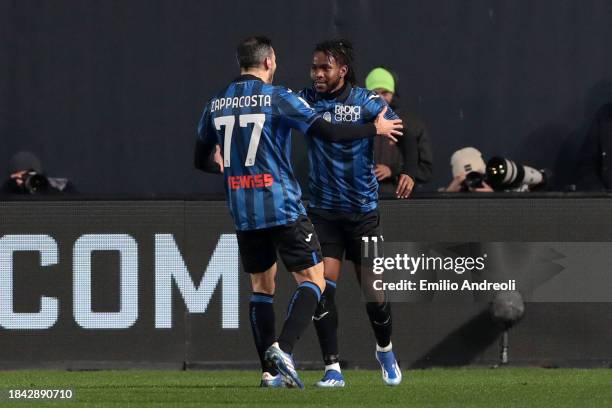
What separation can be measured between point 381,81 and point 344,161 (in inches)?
107

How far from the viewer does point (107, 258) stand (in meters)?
12.2

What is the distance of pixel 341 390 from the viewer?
31.8 ft

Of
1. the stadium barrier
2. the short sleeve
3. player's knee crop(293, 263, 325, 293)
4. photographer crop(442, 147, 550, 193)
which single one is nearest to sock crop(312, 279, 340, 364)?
player's knee crop(293, 263, 325, 293)

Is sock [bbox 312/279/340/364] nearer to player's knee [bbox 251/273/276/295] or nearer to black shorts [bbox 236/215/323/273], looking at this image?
player's knee [bbox 251/273/276/295]

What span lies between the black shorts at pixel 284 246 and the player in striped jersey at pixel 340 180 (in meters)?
0.75

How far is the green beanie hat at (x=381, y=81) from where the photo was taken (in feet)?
42.0

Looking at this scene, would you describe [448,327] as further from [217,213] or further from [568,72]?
[568,72]

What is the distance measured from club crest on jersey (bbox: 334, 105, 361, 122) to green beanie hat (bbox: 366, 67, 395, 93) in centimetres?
267

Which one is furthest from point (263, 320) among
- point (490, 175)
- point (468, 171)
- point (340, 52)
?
point (468, 171)

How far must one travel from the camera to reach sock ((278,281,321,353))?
9094 millimetres

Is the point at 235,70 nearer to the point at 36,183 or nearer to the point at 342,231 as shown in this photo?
the point at 36,183

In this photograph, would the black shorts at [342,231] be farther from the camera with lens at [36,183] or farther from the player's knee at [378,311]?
the camera with lens at [36,183]

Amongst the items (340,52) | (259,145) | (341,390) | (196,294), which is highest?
(340,52)

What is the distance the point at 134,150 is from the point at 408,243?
336 cm
